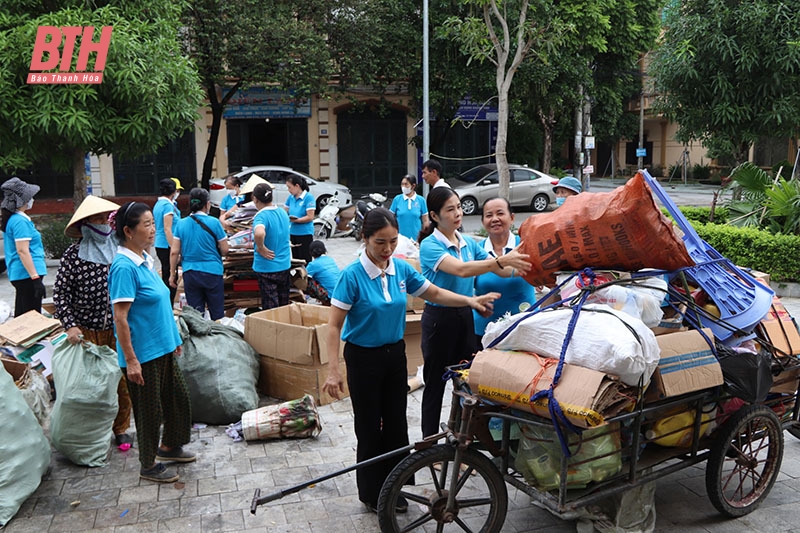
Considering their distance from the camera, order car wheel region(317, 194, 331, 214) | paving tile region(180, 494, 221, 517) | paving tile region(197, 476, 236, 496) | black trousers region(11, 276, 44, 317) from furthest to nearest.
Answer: car wheel region(317, 194, 331, 214) → black trousers region(11, 276, 44, 317) → paving tile region(197, 476, 236, 496) → paving tile region(180, 494, 221, 517)

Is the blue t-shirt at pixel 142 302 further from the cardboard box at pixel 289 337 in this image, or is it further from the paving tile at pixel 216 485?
the cardboard box at pixel 289 337

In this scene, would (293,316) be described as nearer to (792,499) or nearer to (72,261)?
(72,261)

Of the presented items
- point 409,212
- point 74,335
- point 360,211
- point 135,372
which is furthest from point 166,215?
point 360,211

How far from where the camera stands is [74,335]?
185 inches

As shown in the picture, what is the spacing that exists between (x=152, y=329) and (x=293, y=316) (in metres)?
2.24

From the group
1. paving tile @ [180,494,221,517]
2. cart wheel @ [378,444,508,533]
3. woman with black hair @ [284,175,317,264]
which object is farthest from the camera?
woman with black hair @ [284,175,317,264]

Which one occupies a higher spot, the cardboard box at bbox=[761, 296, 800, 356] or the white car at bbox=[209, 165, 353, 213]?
the white car at bbox=[209, 165, 353, 213]

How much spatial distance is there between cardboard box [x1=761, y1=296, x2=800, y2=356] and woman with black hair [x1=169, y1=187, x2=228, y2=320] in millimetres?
4892

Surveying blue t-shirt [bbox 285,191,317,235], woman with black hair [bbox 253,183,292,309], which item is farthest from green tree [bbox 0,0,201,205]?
woman with black hair [bbox 253,183,292,309]

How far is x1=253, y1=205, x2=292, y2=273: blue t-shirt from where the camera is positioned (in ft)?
24.0

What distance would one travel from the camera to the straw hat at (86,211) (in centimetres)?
477

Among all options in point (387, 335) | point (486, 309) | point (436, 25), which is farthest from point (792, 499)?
point (436, 25)

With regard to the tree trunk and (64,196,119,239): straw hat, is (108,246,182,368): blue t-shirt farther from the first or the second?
the tree trunk

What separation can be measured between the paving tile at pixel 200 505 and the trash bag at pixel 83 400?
2.88 ft
